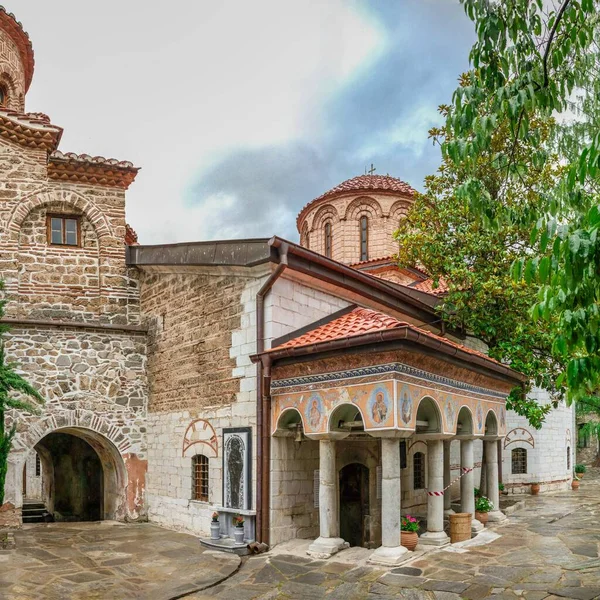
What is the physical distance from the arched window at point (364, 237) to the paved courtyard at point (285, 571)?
11087 millimetres

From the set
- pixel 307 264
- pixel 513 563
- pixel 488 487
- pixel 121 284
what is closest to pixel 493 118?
pixel 307 264

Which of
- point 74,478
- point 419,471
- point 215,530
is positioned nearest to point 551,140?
point 215,530

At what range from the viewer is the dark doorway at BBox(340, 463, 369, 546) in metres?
11.8

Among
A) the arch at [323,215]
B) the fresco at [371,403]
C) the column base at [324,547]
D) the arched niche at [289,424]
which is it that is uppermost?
the arch at [323,215]

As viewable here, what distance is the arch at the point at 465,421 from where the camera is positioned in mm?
10703

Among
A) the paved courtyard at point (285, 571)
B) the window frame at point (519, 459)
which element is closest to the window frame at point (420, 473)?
the paved courtyard at point (285, 571)

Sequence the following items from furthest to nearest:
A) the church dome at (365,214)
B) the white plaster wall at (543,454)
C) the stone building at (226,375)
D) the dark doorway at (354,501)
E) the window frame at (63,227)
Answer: the church dome at (365,214) → the white plaster wall at (543,454) → the window frame at (63,227) → the dark doorway at (354,501) → the stone building at (226,375)

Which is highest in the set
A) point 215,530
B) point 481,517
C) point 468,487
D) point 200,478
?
point 200,478

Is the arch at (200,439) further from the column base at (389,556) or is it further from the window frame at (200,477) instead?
the column base at (389,556)

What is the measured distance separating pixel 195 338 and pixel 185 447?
1.92 metres

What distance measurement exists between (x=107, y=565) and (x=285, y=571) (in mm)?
2510

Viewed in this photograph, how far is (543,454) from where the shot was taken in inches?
746

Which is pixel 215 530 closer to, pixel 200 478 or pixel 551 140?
pixel 200 478

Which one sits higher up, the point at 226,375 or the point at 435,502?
the point at 226,375
